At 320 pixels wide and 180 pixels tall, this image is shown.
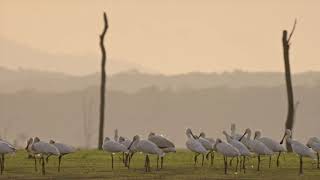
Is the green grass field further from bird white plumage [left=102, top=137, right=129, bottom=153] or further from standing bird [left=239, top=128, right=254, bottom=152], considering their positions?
standing bird [left=239, top=128, right=254, bottom=152]

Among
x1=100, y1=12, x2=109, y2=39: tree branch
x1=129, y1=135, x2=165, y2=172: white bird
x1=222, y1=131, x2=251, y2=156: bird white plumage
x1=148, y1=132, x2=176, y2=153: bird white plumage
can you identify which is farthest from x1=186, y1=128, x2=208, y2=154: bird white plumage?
x1=100, y1=12, x2=109, y2=39: tree branch

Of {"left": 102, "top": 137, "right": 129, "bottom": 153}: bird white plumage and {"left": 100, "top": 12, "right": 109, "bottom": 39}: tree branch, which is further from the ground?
{"left": 100, "top": 12, "right": 109, "bottom": 39}: tree branch

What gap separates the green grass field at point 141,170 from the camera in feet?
125

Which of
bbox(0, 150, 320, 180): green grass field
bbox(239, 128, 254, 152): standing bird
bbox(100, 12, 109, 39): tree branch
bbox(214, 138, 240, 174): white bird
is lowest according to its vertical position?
bbox(0, 150, 320, 180): green grass field

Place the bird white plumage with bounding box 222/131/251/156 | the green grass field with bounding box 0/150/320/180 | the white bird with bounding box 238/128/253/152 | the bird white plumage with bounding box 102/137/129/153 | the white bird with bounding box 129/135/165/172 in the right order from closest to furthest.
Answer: the green grass field with bounding box 0/150/320/180, the bird white plumage with bounding box 222/131/251/156, the white bird with bounding box 129/135/165/172, the white bird with bounding box 238/128/253/152, the bird white plumage with bounding box 102/137/129/153

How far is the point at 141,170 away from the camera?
41.0m

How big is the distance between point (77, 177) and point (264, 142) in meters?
8.30

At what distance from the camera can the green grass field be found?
38.1m

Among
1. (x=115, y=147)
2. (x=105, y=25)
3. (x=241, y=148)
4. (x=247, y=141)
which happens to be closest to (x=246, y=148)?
(x=241, y=148)

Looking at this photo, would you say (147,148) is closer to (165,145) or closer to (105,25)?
(165,145)

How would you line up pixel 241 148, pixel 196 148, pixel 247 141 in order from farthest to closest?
pixel 247 141 → pixel 196 148 → pixel 241 148

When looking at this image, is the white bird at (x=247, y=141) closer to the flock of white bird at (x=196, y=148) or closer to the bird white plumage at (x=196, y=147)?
the flock of white bird at (x=196, y=148)

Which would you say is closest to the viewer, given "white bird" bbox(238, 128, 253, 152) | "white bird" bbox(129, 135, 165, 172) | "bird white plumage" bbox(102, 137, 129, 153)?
"white bird" bbox(129, 135, 165, 172)

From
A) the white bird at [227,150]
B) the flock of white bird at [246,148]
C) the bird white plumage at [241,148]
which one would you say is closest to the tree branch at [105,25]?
the flock of white bird at [246,148]
